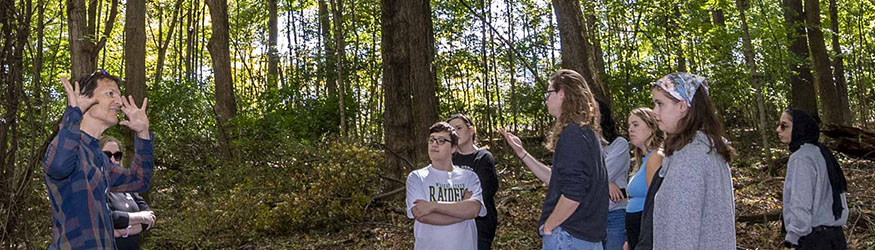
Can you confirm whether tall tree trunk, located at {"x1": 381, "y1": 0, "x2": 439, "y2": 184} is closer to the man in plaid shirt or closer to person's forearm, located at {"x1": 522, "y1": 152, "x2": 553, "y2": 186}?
person's forearm, located at {"x1": 522, "y1": 152, "x2": 553, "y2": 186}

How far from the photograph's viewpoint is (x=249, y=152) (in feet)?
43.0

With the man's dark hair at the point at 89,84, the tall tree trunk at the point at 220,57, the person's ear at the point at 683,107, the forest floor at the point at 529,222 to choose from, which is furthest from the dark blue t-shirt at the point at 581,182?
the tall tree trunk at the point at 220,57

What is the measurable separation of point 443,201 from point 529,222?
5.30 metres

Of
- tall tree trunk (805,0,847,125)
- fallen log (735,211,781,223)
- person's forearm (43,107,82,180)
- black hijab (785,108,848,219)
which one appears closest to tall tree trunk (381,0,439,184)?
fallen log (735,211,781,223)

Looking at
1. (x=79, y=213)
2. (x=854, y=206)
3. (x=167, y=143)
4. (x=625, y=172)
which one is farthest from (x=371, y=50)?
(x=79, y=213)

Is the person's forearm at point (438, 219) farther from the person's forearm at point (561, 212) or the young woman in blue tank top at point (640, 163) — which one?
the young woman in blue tank top at point (640, 163)

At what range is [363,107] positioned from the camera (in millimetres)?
20125

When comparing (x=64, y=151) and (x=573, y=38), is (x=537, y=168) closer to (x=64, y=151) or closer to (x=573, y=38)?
(x=64, y=151)

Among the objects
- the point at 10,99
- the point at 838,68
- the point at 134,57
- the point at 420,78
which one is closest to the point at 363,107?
the point at 420,78

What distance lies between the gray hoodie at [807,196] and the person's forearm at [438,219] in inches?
82.4

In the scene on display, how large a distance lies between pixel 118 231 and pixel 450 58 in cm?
1560

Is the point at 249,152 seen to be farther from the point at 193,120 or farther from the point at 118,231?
the point at 118,231

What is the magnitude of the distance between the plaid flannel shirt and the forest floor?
5.61m

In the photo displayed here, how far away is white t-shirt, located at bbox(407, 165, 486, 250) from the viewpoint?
4391 mm
